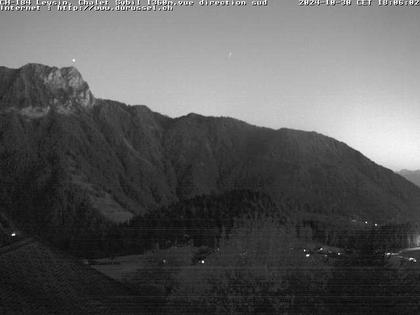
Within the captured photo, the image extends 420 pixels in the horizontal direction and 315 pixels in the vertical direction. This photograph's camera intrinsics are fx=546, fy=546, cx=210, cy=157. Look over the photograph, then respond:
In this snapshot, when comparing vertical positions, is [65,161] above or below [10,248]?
above

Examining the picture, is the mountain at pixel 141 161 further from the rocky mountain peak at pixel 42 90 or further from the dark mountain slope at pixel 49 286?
the dark mountain slope at pixel 49 286

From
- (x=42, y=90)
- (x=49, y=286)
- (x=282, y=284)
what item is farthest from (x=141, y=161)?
(x=49, y=286)

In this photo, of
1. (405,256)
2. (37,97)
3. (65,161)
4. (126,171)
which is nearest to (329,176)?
(126,171)

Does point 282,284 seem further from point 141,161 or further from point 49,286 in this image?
point 141,161

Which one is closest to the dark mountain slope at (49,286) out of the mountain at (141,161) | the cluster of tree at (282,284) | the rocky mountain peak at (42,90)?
the cluster of tree at (282,284)

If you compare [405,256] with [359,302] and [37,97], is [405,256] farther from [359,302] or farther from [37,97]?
[37,97]

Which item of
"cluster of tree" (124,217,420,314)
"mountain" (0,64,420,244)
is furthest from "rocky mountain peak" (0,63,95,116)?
"cluster of tree" (124,217,420,314)

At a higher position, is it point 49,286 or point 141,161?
point 141,161

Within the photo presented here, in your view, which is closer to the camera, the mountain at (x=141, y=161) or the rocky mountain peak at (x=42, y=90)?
the mountain at (x=141, y=161)
